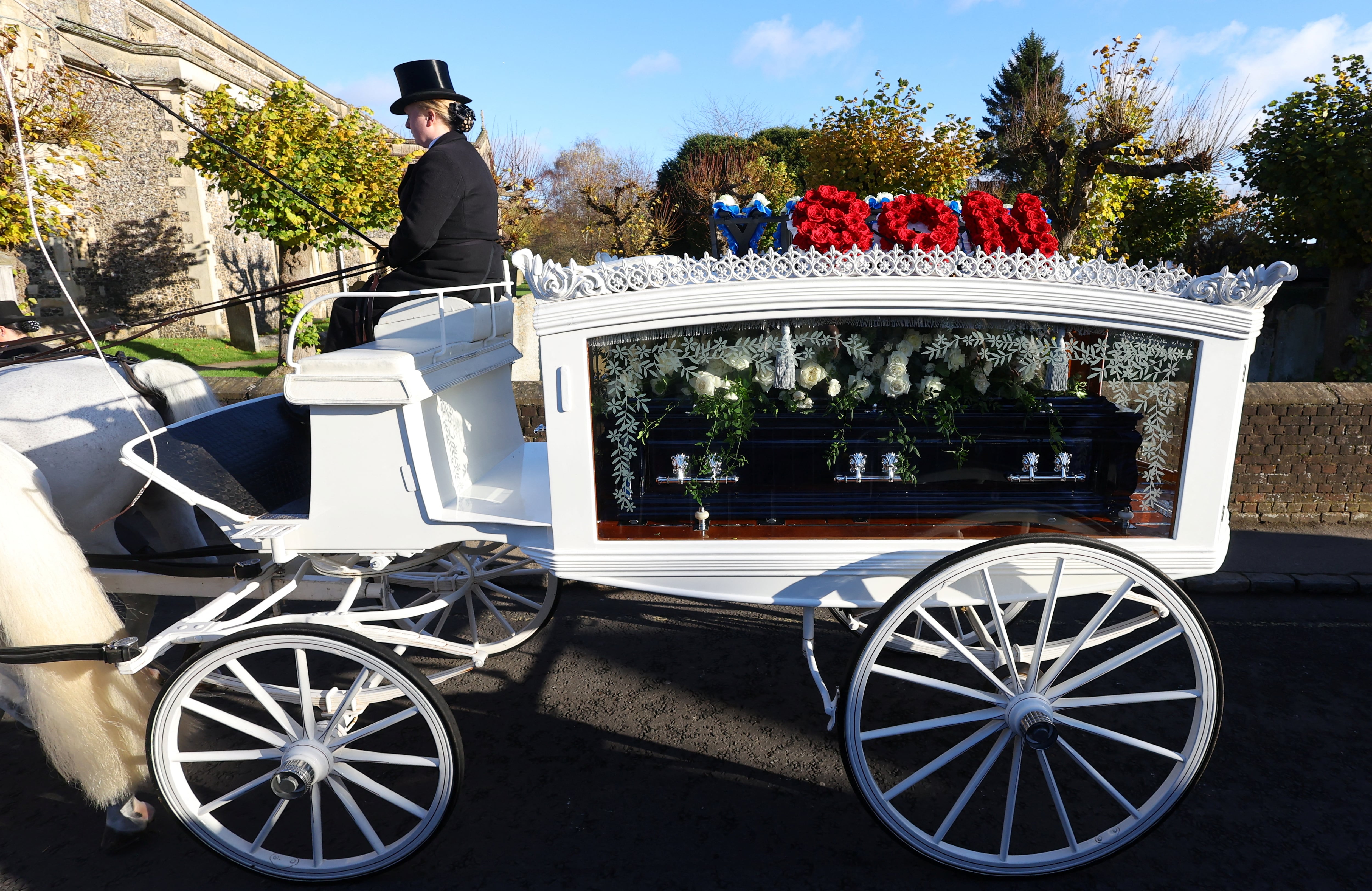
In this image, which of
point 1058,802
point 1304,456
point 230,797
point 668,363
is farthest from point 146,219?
point 1304,456

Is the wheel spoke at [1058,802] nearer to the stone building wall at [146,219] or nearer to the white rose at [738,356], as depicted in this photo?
the white rose at [738,356]

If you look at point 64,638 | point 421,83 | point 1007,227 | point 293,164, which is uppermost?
point 293,164

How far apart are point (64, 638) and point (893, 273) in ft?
8.57

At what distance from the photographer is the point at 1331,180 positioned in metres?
6.59

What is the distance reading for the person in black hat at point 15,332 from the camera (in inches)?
110

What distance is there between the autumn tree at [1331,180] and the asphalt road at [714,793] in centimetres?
489

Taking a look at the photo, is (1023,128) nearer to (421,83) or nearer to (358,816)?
(421,83)

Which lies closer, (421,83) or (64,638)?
(64,638)

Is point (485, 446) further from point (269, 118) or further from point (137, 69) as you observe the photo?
point (137, 69)

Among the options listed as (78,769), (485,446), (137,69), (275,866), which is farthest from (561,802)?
(137,69)

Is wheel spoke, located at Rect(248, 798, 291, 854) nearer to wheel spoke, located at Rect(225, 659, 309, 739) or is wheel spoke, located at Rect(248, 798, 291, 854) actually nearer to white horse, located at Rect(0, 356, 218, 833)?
wheel spoke, located at Rect(225, 659, 309, 739)

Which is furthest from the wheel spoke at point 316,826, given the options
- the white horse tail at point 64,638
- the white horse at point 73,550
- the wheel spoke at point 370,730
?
the white horse at point 73,550

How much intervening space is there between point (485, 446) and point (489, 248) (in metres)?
0.82

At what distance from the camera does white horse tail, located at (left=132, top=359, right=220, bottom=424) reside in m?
2.84
